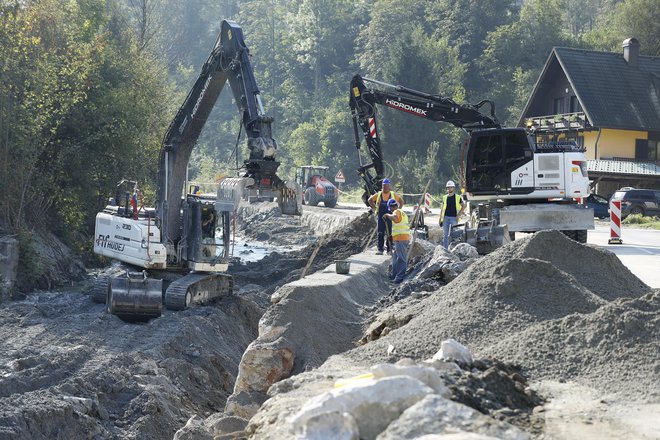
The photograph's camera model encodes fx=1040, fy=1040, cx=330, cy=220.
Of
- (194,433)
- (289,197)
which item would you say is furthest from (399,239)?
(194,433)

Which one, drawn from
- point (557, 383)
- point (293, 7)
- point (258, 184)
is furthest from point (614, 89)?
point (293, 7)

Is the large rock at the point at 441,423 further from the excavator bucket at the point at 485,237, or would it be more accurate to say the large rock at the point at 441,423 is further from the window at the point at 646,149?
the window at the point at 646,149

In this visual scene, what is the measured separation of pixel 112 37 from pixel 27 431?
32.5 metres

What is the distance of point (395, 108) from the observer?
28.1 m

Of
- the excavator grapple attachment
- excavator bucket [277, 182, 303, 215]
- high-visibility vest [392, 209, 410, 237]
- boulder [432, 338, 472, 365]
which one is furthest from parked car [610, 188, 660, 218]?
boulder [432, 338, 472, 365]

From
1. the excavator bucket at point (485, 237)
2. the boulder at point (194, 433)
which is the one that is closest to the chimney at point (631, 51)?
the excavator bucket at point (485, 237)

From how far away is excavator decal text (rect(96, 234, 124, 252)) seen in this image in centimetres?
2180

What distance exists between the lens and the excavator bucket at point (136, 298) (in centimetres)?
2005

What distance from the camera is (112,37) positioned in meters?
42.7

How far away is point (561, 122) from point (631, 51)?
19.9 feet

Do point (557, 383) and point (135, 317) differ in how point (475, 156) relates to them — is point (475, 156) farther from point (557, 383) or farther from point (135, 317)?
point (557, 383)

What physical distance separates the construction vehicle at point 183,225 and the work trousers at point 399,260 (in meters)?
3.00

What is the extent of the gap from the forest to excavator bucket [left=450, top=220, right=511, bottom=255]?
6.00 meters

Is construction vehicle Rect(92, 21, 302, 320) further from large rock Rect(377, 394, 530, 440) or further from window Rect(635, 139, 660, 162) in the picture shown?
window Rect(635, 139, 660, 162)
